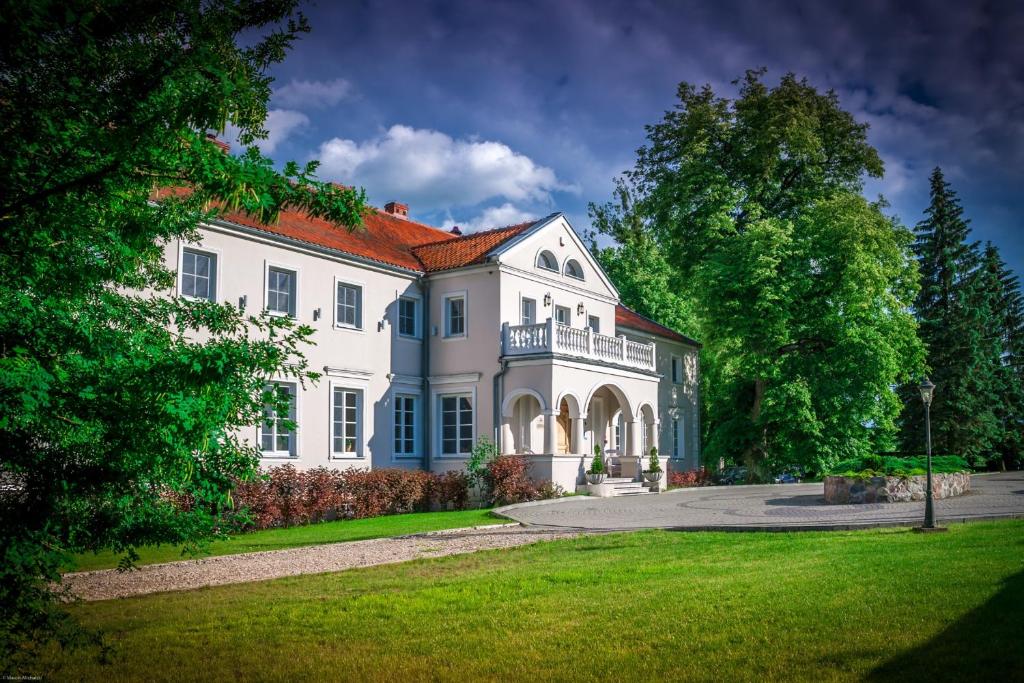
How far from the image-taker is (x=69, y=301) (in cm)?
560

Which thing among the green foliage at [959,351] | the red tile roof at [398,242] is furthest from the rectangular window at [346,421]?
the green foliage at [959,351]

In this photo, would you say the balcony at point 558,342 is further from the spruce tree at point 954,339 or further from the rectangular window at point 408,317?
the spruce tree at point 954,339

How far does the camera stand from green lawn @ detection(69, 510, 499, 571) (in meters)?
14.4

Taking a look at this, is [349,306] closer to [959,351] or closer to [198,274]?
[198,274]

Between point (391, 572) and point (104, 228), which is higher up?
point (104, 228)

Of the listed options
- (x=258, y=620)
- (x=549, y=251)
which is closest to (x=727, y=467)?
(x=549, y=251)

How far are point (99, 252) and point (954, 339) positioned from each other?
139 feet

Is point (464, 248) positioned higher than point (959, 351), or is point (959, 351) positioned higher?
point (464, 248)

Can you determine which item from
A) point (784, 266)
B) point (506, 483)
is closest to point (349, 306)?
point (506, 483)

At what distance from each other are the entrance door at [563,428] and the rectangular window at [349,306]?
7.89 meters

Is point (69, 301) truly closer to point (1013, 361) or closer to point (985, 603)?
point (985, 603)

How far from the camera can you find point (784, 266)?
3266 cm

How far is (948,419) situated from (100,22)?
4236 centimetres

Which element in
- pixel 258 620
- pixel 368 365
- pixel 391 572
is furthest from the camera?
pixel 368 365
